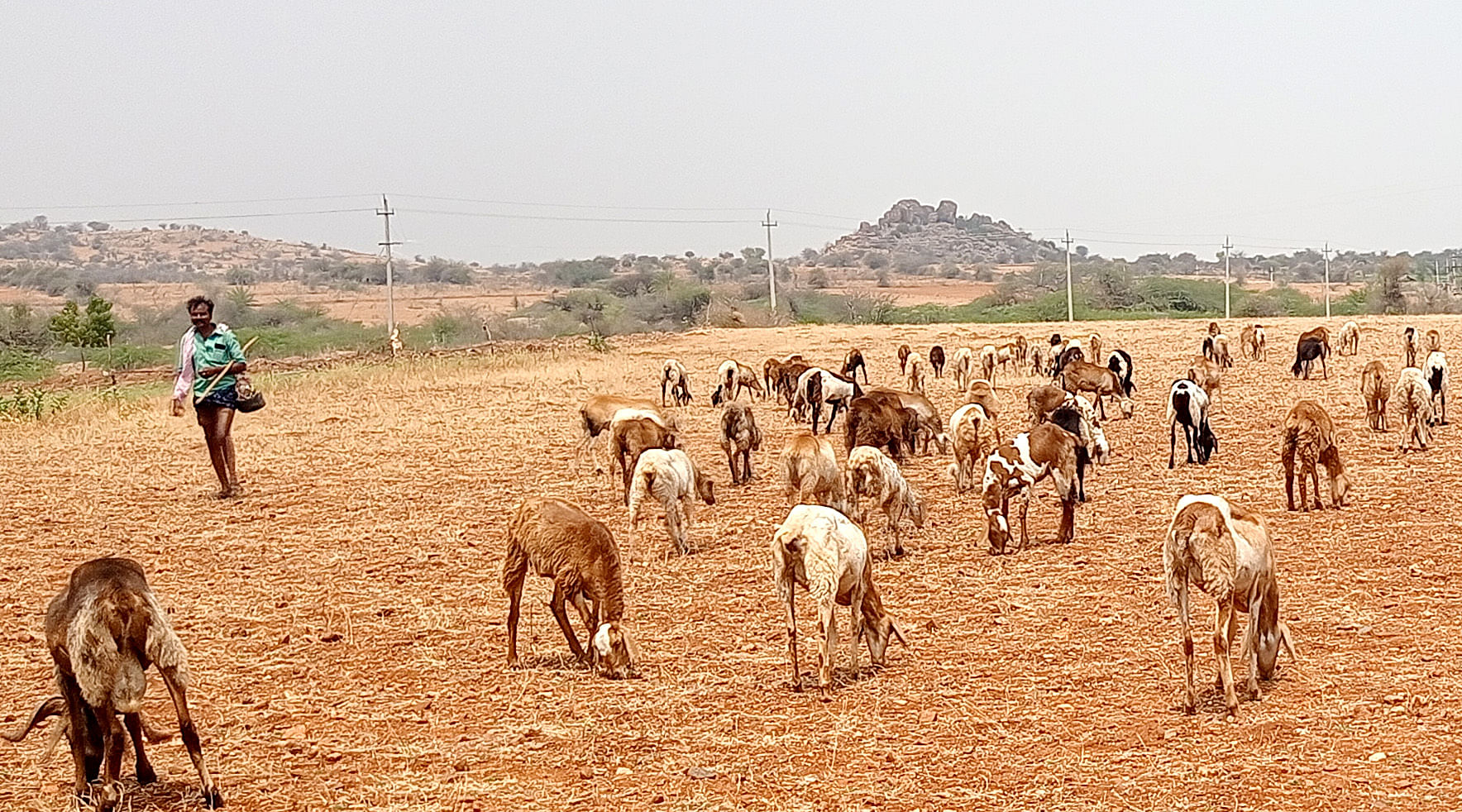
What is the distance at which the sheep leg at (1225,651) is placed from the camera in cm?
729

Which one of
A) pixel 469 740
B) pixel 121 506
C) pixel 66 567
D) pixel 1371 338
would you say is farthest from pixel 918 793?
pixel 1371 338

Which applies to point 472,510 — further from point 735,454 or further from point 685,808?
point 685,808

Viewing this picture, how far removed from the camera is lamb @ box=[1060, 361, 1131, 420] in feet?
66.7

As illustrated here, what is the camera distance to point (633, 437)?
1462 centimetres

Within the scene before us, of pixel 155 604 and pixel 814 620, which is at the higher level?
pixel 155 604

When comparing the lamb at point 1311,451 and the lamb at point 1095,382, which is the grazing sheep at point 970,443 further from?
the lamb at point 1095,382

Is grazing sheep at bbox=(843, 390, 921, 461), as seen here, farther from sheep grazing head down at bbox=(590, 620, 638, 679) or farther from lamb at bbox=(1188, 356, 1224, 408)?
sheep grazing head down at bbox=(590, 620, 638, 679)

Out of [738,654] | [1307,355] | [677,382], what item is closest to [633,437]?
[738,654]

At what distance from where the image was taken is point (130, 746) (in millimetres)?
7598

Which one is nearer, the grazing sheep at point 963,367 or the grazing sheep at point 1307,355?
the grazing sheep at point 1307,355

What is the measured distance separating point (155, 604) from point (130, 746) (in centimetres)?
157

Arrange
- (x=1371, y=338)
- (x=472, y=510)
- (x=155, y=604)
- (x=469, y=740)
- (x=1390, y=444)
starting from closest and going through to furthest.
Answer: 1. (x=155, y=604)
2. (x=469, y=740)
3. (x=472, y=510)
4. (x=1390, y=444)
5. (x=1371, y=338)

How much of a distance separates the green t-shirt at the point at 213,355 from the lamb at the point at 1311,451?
34.1ft

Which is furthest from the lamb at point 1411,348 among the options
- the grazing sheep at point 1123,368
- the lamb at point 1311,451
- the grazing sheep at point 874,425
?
the lamb at point 1311,451
